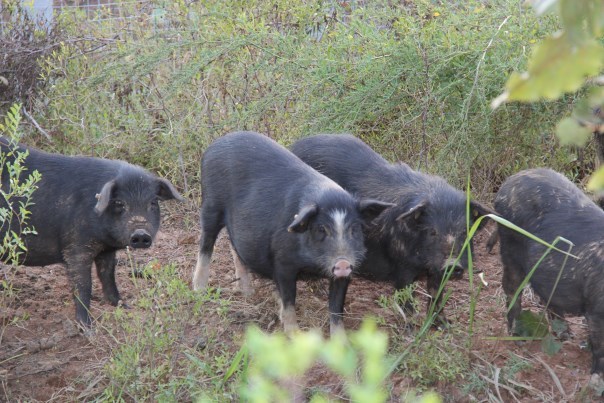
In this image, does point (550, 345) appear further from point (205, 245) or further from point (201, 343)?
point (205, 245)

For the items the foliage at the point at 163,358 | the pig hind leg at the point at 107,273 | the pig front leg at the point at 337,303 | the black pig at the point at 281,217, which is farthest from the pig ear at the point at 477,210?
the pig hind leg at the point at 107,273

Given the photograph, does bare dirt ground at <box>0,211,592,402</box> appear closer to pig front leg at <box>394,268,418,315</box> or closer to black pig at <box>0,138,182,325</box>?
pig front leg at <box>394,268,418,315</box>

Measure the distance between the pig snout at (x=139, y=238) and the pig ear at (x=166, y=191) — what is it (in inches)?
16.5

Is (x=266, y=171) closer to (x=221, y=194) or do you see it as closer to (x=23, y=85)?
(x=221, y=194)

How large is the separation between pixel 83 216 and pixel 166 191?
59cm

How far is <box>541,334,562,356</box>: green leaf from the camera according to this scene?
4.84 meters

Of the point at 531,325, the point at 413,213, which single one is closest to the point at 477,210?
the point at 413,213

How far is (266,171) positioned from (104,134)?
3389 mm

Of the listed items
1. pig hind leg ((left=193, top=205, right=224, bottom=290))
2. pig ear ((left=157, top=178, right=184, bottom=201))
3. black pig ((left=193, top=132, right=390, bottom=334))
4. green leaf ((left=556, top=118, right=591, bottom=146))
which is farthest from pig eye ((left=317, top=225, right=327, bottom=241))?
green leaf ((left=556, top=118, right=591, bottom=146))

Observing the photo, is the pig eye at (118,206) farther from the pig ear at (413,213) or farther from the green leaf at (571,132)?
the green leaf at (571,132)

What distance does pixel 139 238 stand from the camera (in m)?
5.59

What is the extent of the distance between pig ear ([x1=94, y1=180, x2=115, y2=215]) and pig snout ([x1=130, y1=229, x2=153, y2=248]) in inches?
9.7

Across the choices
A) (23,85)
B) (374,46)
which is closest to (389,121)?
(374,46)

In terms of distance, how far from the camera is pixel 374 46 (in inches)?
277
